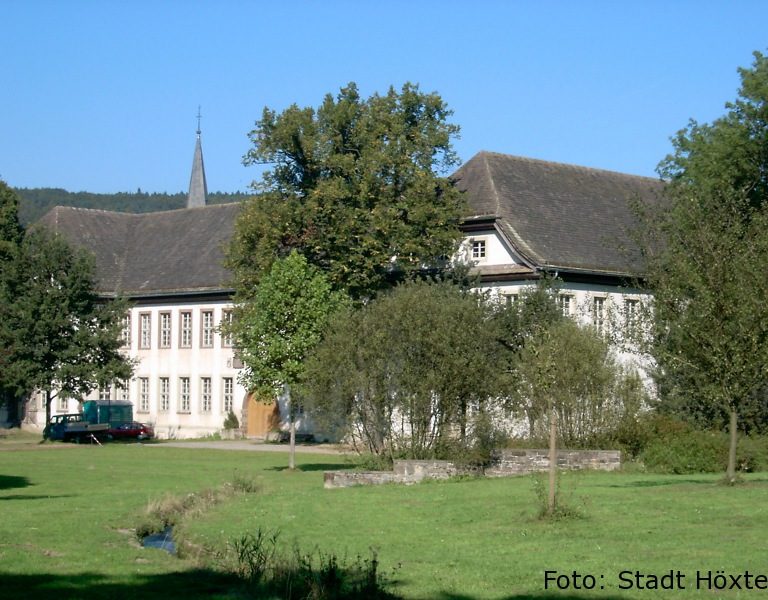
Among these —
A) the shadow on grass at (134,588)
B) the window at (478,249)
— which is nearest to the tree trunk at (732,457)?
the shadow on grass at (134,588)

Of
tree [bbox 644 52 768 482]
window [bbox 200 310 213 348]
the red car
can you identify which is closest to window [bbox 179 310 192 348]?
window [bbox 200 310 213 348]

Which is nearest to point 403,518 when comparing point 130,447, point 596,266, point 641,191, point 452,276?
point 452,276

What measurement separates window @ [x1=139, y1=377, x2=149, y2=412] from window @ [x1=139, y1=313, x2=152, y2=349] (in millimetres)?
1764

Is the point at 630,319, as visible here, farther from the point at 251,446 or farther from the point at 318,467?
the point at 251,446

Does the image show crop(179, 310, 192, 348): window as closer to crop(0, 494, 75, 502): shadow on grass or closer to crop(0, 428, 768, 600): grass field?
crop(0, 428, 768, 600): grass field

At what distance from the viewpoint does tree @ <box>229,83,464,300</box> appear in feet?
160

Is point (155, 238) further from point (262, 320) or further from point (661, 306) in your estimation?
point (661, 306)

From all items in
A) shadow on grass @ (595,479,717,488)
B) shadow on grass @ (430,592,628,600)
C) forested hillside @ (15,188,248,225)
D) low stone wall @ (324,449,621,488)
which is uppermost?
forested hillside @ (15,188,248,225)

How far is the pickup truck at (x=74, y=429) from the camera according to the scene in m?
58.1

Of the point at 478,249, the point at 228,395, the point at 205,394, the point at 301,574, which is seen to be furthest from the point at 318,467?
the point at 205,394

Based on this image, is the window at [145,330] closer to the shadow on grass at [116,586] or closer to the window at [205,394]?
the window at [205,394]

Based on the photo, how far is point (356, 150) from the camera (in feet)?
167

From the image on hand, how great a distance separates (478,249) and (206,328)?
18429 mm

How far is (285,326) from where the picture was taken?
36375 mm
